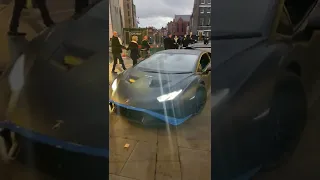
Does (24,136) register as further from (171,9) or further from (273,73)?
(273,73)

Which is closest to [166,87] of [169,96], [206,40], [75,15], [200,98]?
[169,96]

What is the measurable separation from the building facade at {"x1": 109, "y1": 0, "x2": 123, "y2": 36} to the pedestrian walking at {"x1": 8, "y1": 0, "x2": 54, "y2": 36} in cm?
25

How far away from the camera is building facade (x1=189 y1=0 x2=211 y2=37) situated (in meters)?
0.96

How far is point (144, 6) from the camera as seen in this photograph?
43.2 inches

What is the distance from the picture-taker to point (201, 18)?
3.31 feet

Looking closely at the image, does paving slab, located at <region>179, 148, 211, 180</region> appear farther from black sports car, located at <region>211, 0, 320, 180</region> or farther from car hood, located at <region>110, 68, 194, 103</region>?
car hood, located at <region>110, 68, 194, 103</region>

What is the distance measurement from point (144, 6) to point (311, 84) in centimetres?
83

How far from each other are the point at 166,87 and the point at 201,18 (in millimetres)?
358

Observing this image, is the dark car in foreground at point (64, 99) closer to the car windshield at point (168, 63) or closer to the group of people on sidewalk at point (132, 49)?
the group of people on sidewalk at point (132, 49)

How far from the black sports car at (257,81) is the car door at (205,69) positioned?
4 cm

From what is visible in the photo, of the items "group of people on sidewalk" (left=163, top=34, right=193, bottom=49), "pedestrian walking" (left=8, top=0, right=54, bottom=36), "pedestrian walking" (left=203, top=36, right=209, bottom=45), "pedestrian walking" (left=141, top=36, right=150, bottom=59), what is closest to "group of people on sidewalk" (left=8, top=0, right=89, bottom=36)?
"pedestrian walking" (left=8, top=0, right=54, bottom=36)

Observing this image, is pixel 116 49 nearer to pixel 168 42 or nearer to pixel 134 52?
pixel 134 52

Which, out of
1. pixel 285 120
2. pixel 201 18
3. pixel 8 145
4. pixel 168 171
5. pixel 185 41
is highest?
pixel 201 18

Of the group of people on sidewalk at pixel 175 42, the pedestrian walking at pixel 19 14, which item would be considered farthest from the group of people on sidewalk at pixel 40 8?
the group of people on sidewalk at pixel 175 42
